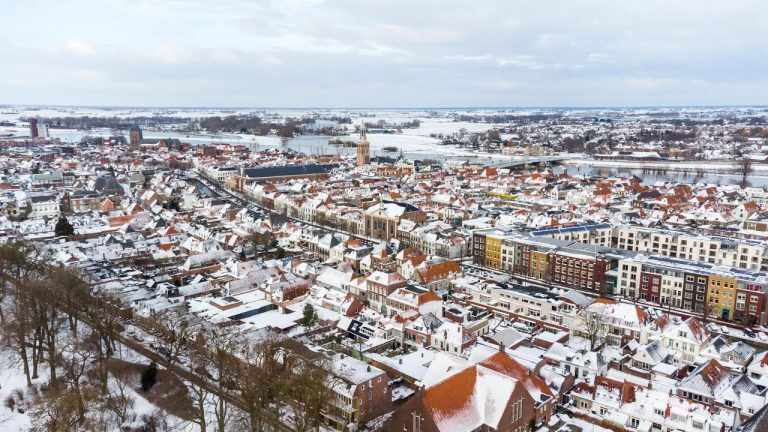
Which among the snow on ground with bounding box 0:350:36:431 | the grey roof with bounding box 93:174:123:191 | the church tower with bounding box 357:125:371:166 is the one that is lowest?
the snow on ground with bounding box 0:350:36:431

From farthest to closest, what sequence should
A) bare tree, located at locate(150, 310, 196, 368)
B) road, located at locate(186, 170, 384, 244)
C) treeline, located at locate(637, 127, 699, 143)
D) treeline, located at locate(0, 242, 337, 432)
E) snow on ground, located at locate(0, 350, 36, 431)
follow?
treeline, located at locate(637, 127, 699, 143) < road, located at locate(186, 170, 384, 244) < bare tree, located at locate(150, 310, 196, 368) < snow on ground, located at locate(0, 350, 36, 431) < treeline, located at locate(0, 242, 337, 432)

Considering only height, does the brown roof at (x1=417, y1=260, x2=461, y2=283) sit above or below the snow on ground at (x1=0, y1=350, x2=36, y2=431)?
above

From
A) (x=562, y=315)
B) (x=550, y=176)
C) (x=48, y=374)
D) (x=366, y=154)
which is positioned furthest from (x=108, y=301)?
(x=366, y=154)

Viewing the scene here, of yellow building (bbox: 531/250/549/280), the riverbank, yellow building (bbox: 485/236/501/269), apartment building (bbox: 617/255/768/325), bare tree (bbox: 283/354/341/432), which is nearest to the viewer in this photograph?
bare tree (bbox: 283/354/341/432)

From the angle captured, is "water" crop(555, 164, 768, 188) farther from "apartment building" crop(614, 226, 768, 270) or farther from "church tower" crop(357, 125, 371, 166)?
"apartment building" crop(614, 226, 768, 270)

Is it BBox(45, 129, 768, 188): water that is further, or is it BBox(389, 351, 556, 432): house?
BBox(45, 129, 768, 188): water

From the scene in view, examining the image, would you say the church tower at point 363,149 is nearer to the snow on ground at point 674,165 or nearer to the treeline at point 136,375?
the snow on ground at point 674,165

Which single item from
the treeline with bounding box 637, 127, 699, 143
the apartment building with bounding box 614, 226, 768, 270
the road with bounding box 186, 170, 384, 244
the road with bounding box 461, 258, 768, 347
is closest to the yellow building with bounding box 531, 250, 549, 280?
the road with bounding box 461, 258, 768, 347
